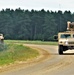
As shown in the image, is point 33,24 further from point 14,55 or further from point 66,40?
point 14,55

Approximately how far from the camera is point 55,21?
171 m

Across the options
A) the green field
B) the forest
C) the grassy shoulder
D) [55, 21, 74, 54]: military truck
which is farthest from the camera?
the forest

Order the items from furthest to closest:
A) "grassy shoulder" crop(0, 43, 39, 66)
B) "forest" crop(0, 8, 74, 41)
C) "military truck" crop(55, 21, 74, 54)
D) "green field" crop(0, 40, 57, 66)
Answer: "forest" crop(0, 8, 74, 41) → "military truck" crop(55, 21, 74, 54) → "green field" crop(0, 40, 57, 66) → "grassy shoulder" crop(0, 43, 39, 66)

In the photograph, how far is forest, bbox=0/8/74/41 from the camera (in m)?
157

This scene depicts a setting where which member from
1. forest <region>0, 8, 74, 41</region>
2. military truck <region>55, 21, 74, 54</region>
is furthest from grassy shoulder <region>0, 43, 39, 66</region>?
forest <region>0, 8, 74, 41</region>

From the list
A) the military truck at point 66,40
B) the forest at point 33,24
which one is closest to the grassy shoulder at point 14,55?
the military truck at point 66,40

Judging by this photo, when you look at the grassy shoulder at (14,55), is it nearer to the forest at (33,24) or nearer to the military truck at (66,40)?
the military truck at (66,40)

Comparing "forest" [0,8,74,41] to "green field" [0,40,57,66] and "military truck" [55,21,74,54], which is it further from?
"military truck" [55,21,74,54]

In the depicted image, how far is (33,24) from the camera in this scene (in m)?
171

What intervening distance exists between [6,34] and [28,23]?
50.1 feet

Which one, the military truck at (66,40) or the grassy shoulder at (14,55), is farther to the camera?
the military truck at (66,40)

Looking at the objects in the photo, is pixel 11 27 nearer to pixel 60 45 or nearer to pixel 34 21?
pixel 34 21

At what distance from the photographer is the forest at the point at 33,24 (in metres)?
157

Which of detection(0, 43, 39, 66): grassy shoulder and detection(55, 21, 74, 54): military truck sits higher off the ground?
detection(55, 21, 74, 54): military truck
